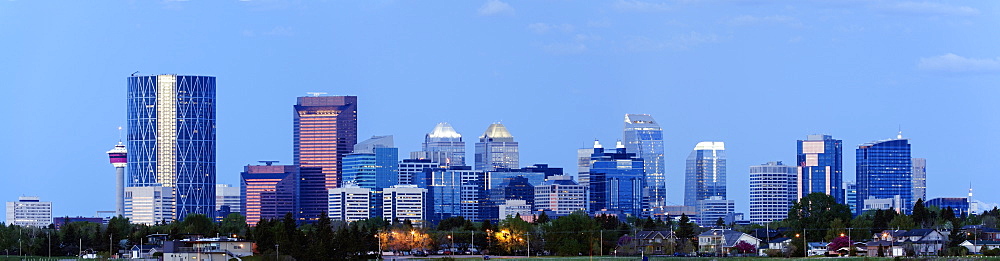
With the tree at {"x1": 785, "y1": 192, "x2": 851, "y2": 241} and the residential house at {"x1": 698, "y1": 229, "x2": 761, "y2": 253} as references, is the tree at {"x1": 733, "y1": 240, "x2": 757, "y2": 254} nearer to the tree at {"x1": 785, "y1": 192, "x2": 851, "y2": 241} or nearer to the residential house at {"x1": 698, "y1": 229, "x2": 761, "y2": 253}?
the residential house at {"x1": 698, "y1": 229, "x2": 761, "y2": 253}

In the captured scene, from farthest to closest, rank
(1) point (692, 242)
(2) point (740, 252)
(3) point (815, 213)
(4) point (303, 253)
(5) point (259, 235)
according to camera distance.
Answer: (3) point (815, 213) → (1) point (692, 242) → (2) point (740, 252) → (5) point (259, 235) → (4) point (303, 253)

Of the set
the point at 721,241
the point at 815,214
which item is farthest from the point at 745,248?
the point at 815,214

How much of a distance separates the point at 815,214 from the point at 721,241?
818 inches

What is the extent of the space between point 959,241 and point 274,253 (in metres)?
58.7

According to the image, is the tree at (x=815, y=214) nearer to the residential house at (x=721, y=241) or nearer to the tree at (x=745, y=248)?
the residential house at (x=721, y=241)

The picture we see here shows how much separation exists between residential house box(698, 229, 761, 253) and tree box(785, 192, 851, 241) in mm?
11805

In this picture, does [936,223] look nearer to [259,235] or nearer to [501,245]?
[501,245]

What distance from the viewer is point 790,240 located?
151625mm

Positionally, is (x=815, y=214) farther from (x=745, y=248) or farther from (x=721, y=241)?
(x=745, y=248)

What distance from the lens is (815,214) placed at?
563 ft

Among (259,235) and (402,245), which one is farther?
(402,245)

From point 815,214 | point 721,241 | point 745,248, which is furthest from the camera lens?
point 815,214

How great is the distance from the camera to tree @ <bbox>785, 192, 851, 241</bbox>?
168625 mm

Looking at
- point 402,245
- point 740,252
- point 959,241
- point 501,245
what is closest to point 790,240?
point 740,252
